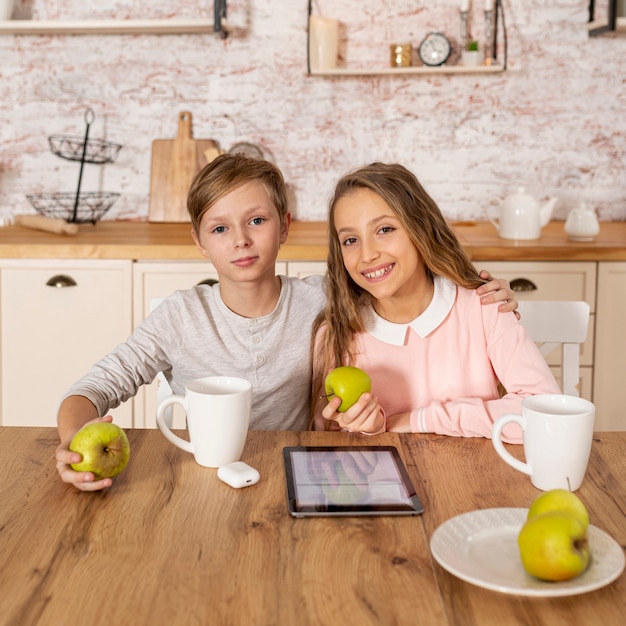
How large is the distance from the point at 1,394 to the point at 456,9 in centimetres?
192

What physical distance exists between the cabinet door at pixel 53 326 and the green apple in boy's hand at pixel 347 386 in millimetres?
1338

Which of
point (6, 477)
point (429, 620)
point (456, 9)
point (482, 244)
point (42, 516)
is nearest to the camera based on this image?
point (429, 620)

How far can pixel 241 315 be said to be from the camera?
5.19ft

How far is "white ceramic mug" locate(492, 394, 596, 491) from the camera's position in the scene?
3.21 ft

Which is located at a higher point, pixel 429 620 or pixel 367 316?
pixel 367 316

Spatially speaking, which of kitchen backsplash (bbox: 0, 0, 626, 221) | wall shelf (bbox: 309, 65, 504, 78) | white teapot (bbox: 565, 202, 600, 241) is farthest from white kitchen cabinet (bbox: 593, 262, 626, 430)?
wall shelf (bbox: 309, 65, 504, 78)

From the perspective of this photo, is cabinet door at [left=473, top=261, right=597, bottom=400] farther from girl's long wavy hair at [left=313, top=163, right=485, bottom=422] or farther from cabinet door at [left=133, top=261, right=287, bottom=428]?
girl's long wavy hair at [left=313, top=163, right=485, bottom=422]

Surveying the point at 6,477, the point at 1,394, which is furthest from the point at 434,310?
the point at 1,394

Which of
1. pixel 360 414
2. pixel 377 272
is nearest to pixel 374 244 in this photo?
pixel 377 272

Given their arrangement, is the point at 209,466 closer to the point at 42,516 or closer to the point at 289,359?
the point at 42,516

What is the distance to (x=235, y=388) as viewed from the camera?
1126 mm

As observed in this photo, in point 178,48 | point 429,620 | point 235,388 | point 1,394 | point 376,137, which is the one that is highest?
point 178,48

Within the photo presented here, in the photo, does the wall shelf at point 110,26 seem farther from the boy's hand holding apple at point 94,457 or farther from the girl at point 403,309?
the boy's hand holding apple at point 94,457

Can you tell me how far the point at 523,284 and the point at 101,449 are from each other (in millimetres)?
1646
